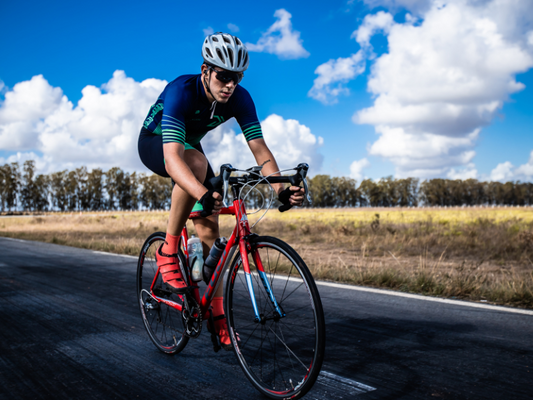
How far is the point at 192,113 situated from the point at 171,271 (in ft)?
3.75

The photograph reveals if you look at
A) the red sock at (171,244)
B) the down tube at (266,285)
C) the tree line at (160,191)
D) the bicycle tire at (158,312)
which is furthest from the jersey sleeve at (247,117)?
the tree line at (160,191)

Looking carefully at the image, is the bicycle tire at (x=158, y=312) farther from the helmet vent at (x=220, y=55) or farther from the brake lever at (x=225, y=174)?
the helmet vent at (x=220, y=55)

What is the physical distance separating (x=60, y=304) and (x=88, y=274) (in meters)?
2.32

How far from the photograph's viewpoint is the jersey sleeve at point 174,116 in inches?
98.8

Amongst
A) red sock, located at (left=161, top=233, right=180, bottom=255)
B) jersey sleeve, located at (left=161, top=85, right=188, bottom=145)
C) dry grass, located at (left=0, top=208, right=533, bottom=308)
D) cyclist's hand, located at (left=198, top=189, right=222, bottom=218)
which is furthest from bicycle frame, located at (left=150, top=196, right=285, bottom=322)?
dry grass, located at (left=0, top=208, right=533, bottom=308)

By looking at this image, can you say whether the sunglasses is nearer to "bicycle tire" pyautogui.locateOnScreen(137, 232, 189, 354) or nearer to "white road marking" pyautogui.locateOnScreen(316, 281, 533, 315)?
"bicycle tire" pyautogui.locateOnScreen(137, 232, 189, 354)

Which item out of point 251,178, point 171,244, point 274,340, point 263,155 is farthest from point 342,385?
point 263,155

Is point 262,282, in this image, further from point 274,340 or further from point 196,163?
point 196,163

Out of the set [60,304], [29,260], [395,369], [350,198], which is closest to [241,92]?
[395,369]

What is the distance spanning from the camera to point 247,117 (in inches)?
118

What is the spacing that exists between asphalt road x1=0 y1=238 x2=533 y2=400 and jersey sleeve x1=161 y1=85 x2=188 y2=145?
1525 mm

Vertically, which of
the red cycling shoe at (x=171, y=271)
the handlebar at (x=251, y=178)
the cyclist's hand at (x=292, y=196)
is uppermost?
Result: the handlebar at (x=251, y=178)

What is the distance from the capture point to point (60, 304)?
463cm

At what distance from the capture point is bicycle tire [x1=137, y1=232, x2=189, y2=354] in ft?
9.95
